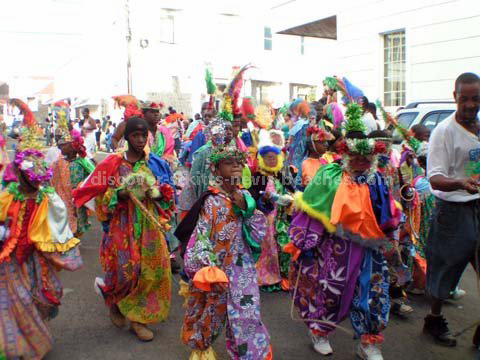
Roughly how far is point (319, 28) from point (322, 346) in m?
15.6

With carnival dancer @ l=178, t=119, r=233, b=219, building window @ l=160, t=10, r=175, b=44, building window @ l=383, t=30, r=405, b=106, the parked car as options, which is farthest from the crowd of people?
building window @ l=160, t=10, r=175, b=44

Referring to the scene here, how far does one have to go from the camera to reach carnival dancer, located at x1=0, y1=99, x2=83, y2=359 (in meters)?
3.97

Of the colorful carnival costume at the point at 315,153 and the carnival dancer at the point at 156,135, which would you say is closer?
the colorful carnival costume at the point at 315,153

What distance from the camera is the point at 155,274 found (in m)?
4.72

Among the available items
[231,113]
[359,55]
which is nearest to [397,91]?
[359,55]

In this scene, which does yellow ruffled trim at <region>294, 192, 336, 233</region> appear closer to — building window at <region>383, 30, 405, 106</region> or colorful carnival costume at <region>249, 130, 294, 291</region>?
colorful carnival costume at <region>249, 130, 294, 291</region>

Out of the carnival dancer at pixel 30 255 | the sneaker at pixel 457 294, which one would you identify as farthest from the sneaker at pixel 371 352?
the carnival dancer at pixel 30 255

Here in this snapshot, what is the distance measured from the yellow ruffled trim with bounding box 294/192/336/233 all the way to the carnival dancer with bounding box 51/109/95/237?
440 centimetres

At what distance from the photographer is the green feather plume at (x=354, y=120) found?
430 centimetres

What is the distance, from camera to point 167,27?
31094 millimetres

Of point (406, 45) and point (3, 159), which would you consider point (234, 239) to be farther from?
point (406, 45)

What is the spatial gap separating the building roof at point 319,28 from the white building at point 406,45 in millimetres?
988

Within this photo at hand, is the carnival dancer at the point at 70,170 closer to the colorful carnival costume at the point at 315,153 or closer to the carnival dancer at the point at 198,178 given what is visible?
the carnival dancer at the point at 198,178

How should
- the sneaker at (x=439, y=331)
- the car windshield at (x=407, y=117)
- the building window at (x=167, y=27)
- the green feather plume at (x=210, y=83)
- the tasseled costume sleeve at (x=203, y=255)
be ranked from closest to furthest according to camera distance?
the tasseled costume sleeve at (x=203, y=255)
the sneaker at (x=439, y=331)
the green feather plume at (x=210, y=83)
the car windshield at (x=407, y=117)
the building window at (x=167, y=27)
